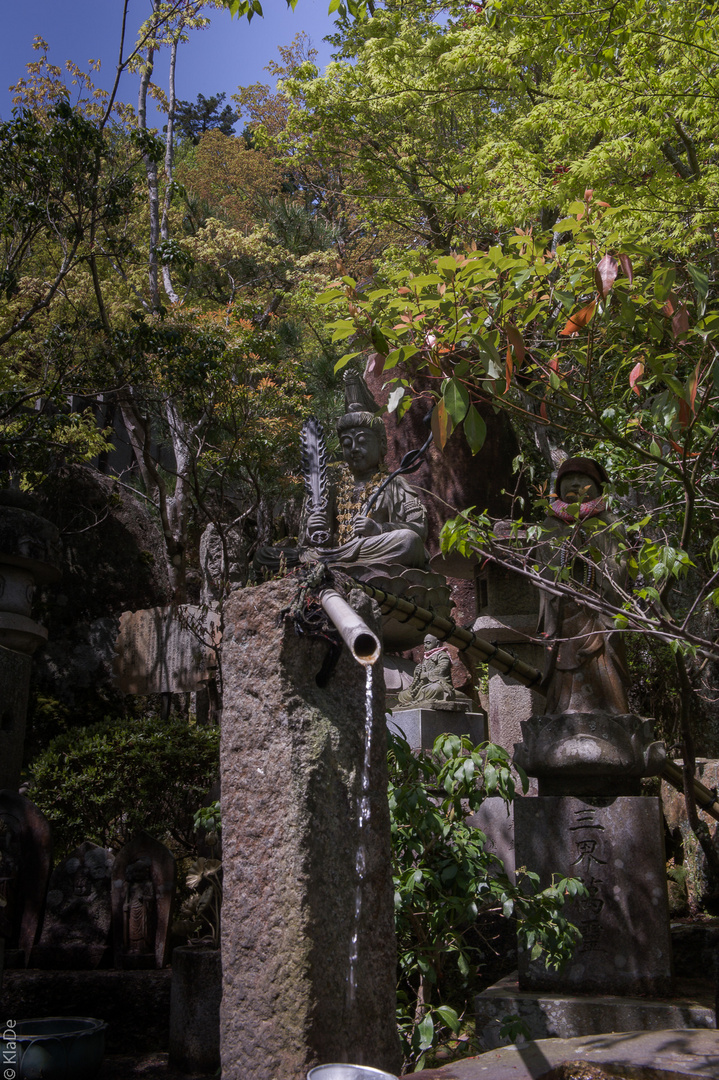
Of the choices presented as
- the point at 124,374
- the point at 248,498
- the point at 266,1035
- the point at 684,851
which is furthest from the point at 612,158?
the point at 248,498

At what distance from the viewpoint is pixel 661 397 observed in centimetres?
301

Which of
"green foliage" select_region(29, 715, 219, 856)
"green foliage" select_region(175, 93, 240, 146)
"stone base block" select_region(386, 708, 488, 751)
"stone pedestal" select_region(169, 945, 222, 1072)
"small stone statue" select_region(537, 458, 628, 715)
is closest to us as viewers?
"small stone statue" select_region(537, 458, 628, 715)

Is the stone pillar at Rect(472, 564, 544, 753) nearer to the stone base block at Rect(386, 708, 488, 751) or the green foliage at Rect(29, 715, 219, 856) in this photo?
the stone base block at Rect(386, 708, 488, 751)

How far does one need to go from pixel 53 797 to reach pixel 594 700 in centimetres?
523

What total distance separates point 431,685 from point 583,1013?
333 cm

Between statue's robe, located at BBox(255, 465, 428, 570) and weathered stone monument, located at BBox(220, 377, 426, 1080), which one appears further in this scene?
statue's robe, located at BBox(255, 465, 428, 570)

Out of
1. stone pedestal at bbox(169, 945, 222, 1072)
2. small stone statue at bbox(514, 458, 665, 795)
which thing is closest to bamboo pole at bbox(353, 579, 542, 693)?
small stone statue at bbox(514, 458, 665, 795)

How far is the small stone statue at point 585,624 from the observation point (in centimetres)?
454

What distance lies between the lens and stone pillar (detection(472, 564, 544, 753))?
798cm

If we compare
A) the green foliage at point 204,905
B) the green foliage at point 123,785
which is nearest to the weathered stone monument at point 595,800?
the green foliage at point 204,905

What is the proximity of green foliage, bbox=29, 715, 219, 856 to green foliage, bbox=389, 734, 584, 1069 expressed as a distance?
14.6ft

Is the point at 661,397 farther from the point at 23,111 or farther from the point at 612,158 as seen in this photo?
the point at 23,111

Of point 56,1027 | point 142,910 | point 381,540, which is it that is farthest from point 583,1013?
point 381,540

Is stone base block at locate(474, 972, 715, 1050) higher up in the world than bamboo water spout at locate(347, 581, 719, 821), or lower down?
lower down
